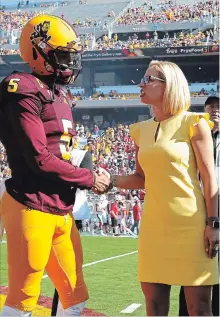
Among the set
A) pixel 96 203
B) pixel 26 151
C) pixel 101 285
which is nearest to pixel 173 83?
pixel 26 151

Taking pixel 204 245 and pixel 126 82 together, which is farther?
pixel 126 82

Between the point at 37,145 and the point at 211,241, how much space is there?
2.93 feet

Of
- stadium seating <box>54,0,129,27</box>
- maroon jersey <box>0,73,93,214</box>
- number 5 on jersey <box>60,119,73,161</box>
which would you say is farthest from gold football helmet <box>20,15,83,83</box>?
stadium seating <box>54,0,129,27</box>

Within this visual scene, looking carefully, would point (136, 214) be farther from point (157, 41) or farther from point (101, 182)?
point (157, 41)

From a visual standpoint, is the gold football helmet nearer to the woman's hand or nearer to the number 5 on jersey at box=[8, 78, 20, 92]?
the number 5 on jersey at box=[8, 78, 20, 92]

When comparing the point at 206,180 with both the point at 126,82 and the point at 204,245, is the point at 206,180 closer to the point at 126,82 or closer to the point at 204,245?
the point at 204,245

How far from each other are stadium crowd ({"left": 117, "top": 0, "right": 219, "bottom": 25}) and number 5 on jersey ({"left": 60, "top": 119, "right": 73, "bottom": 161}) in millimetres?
31302

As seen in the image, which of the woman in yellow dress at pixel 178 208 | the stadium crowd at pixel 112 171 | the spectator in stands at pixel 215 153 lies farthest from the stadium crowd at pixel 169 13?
the woman in yellow dress at pixel 178 208

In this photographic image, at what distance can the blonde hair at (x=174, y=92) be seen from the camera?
8.92ft

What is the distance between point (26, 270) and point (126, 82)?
1325 inches

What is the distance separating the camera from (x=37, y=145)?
102 inches

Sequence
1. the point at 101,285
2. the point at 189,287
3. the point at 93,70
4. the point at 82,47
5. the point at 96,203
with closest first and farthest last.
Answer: the point at 189,287 < the point at 82,47 < the point at 101,285 < the point at 96,203 < the point at 93,70

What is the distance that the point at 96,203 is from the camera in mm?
17031

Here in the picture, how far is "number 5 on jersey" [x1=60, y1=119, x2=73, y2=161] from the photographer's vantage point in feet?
9.16
